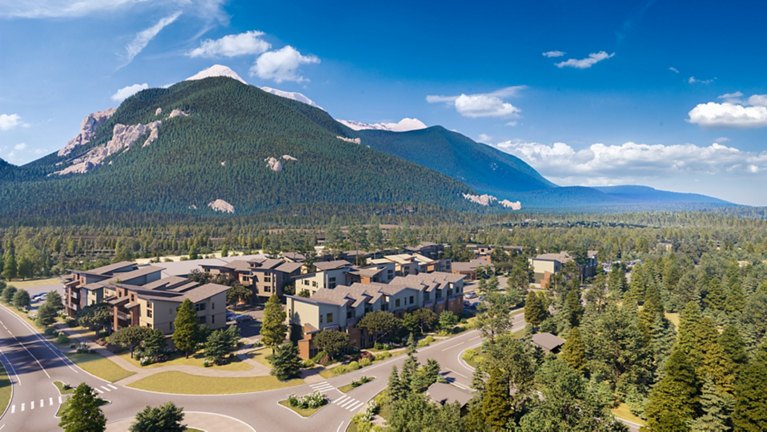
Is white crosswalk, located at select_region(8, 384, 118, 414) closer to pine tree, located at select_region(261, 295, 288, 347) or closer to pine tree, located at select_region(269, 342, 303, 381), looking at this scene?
pine tree, located at select_region(269, 342, 303, 381)

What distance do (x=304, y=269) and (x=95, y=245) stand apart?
298 ft

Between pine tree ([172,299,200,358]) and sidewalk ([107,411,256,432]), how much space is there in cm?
1490

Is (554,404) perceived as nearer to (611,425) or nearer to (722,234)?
(611,425)

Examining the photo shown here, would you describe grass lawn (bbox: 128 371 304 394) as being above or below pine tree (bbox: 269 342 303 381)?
below

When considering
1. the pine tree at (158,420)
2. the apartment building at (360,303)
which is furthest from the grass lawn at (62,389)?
the apartment building at (360,303)

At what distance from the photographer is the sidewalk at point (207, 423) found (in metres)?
37.0

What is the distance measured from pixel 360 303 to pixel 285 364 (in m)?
16.3

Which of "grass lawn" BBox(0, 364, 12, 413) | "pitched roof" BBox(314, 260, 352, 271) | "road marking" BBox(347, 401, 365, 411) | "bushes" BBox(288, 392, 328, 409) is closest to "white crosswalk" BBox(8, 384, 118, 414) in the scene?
"grass lawn" BBox(0, 364, 12, 413)

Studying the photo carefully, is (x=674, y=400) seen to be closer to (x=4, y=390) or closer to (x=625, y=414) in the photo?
(x=625, y=414)

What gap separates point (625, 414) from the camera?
4200cm

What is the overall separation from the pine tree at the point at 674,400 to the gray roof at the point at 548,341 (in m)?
15.2

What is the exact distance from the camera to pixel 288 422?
38500 mm

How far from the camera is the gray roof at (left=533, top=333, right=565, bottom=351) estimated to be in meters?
54.2

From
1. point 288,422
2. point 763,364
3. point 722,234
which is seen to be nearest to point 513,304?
point 763,364
